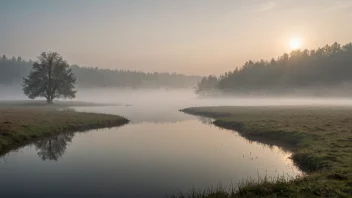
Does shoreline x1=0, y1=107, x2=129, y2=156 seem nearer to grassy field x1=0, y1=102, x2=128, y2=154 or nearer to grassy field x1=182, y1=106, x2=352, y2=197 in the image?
grassy field x1=0, y1=102, x2=128, y2=154

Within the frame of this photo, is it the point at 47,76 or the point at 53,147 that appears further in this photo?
the point at 47,76

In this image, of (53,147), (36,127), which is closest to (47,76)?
(36,127)

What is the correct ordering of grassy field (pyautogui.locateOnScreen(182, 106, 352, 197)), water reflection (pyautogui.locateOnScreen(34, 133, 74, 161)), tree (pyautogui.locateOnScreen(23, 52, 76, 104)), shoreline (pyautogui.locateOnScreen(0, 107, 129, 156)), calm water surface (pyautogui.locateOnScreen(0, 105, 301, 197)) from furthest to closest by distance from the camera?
tree (pyautogui.locateOnScreen(23, 52, 76, 104)), shoreline (pyautogui.locateOnScreen(0, 107, 129, 156)), water reflection (pyautogui.locateOnScreen(34, 133, 74, 161)), calm water surface (pyautogui.locateOnScreen(0, 105, 301, 197)), grassy field (pyautogui.locateOnScreen(182, 106, 352, 197))

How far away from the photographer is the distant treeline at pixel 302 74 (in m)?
129

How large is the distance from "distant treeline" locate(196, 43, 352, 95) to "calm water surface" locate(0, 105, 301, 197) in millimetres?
115362

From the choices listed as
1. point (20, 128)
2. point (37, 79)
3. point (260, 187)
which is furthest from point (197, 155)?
point (37, 79)

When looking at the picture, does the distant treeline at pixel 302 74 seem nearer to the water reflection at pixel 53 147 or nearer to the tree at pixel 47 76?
the tree at pixel 47 76

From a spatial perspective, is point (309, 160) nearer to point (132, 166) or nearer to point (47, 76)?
point (132, 166)

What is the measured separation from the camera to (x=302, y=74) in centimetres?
13812

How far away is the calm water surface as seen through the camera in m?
16.9

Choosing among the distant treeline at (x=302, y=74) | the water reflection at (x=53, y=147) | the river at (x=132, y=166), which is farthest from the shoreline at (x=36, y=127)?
the distant treeline at (x=302, y=74)

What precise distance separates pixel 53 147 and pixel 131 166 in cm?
1241


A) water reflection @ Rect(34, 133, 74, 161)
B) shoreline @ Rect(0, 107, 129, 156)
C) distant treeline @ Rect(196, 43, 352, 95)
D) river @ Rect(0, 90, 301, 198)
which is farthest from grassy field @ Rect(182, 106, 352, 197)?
distant treeline @ Rect(196, 43, 352, 95)

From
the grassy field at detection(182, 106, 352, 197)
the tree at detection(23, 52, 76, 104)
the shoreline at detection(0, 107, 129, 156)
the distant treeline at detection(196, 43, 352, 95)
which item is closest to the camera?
the grassy field at detection(182, 106, 352, 197)
